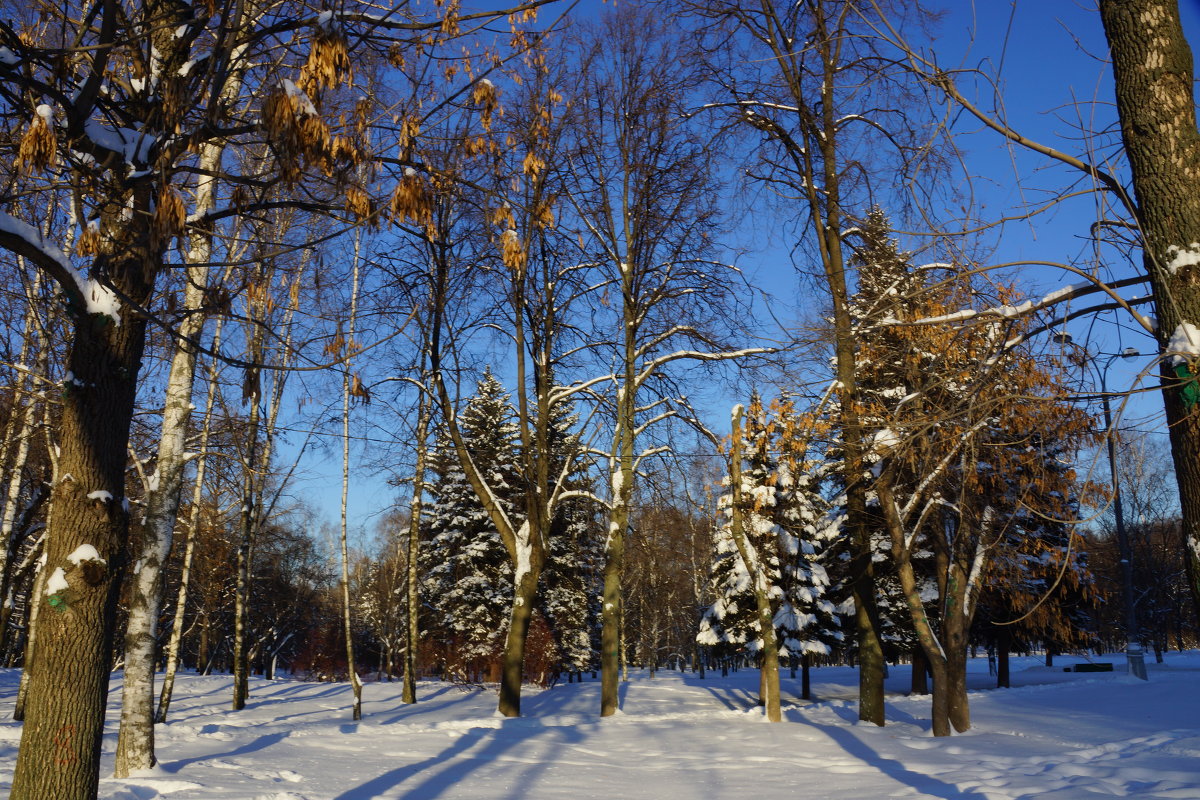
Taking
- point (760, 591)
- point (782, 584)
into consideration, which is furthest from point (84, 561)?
point (782, 584)

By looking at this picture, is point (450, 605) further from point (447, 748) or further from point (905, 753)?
point (905, 753)

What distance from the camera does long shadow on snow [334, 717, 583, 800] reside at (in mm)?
8242

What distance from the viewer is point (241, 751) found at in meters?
11.0

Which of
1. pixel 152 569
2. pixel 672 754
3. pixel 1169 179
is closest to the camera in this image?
pixel 1169 179

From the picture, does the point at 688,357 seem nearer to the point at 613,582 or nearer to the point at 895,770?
the point at 613,582

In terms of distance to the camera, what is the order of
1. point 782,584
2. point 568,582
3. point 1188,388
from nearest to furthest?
point 1188,388 → point 782,584 → point 568,582

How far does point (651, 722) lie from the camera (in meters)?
16.3

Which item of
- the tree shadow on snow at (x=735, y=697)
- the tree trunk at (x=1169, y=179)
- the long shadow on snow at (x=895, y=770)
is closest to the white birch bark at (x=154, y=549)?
the tree trunk at (x=1169, y=179)

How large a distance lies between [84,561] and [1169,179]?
590 cm

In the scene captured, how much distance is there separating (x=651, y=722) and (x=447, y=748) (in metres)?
5.64

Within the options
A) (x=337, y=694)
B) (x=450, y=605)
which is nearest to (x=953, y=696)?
(x=337, y=694)

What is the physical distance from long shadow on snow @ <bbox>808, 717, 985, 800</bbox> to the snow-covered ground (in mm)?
33

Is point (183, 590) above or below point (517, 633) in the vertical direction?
above

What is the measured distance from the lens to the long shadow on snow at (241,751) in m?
9.60
